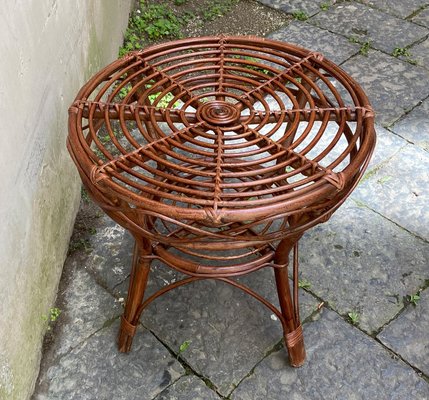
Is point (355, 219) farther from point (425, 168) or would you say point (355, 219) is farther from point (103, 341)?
point (103, 341)

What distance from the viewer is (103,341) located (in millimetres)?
2064

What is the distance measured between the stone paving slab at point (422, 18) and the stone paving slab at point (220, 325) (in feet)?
8.00

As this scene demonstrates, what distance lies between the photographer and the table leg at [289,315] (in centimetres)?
186

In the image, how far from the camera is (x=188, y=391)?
1928 mm

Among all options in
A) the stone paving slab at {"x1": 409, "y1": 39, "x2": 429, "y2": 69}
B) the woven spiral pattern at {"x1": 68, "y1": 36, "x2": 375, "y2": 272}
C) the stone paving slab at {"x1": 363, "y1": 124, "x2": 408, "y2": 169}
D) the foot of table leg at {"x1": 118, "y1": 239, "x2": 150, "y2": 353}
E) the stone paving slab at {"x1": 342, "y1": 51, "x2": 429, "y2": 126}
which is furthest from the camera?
the stone paving slab at {"x1": 409, "y1": 39, "x2": 429, "y2": 69}

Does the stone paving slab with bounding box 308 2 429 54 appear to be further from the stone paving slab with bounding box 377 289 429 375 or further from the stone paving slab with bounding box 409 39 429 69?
the stone paving slab with bounding box 377 289 429 375

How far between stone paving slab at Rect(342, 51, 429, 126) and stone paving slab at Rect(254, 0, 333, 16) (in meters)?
0.66

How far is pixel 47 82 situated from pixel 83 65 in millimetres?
612

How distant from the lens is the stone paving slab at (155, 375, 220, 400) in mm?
1912

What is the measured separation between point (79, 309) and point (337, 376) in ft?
3.21

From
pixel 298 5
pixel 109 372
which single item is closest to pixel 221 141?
pixel 109 372

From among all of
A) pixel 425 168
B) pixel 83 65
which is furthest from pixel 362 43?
pixel 83 65

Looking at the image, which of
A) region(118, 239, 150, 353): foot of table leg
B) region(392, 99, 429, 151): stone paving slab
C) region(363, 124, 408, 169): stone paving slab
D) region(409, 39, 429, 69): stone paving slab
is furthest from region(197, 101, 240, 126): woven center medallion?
region(409, 39, 429, 69): stone paving slab

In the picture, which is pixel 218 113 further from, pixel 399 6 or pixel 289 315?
pixel 399 6
